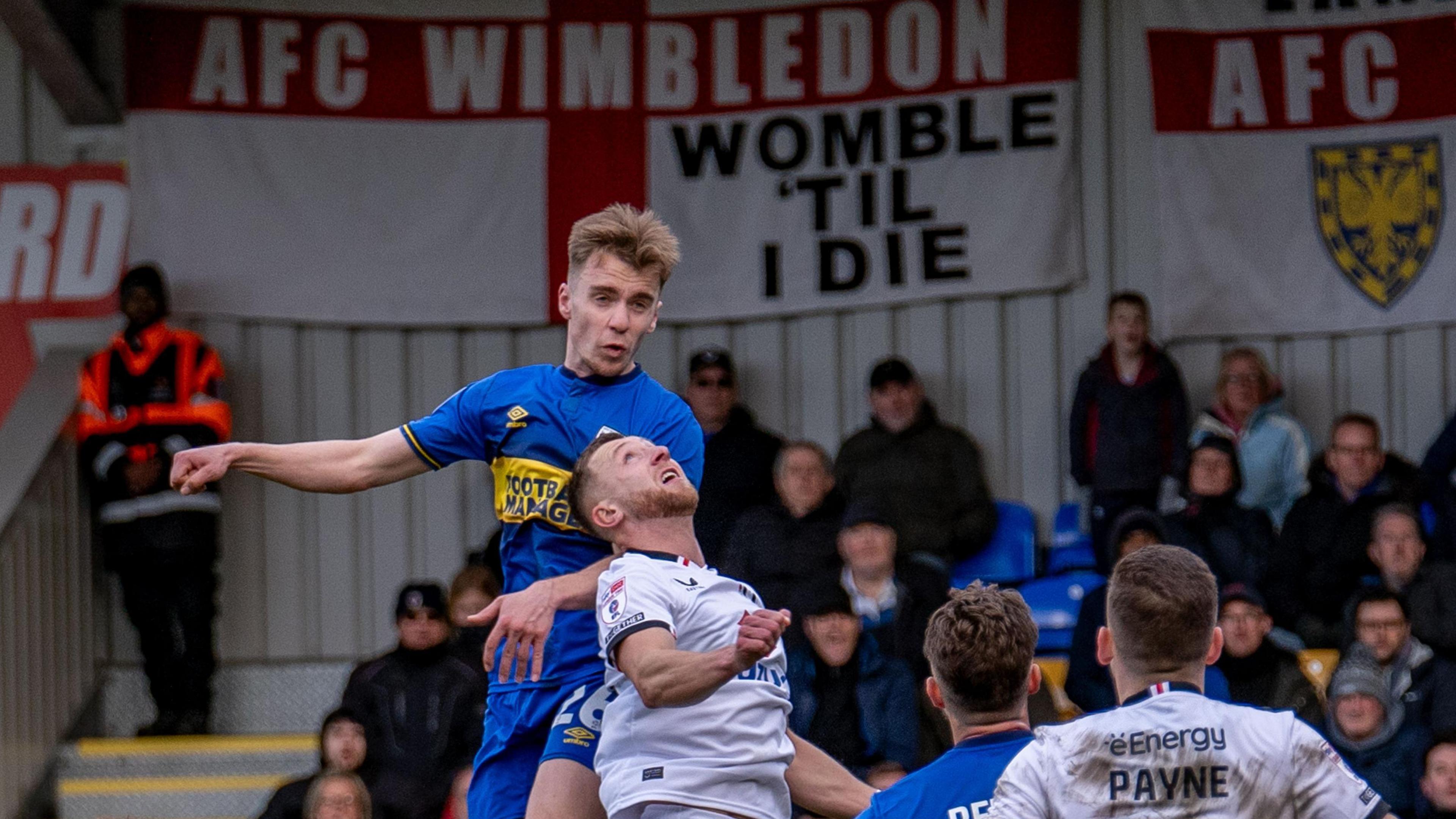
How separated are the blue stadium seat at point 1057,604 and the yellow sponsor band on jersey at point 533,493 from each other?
4.46 m

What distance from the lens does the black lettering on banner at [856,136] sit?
30.4ft

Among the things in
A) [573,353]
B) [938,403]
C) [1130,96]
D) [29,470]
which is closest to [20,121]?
[29,470]

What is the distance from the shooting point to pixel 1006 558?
8695 mm

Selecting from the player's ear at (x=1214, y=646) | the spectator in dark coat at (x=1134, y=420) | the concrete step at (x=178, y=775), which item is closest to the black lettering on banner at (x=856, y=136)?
the spectator in dark coat at (x=1134, y=420)

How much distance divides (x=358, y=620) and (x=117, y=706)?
1.24 meters

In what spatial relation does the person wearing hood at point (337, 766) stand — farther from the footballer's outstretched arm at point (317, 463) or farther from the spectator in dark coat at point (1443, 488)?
the spectator in dark coat at point (1443, 488)

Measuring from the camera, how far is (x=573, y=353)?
3.91 m

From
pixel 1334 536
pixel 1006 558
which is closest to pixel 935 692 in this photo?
pixel 1334 536

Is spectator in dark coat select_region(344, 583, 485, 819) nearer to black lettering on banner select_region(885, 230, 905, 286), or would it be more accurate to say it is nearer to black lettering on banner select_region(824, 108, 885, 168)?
black lettering on banner select_region(885, 230, 905, 286)

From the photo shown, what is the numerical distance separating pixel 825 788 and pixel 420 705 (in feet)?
13.2

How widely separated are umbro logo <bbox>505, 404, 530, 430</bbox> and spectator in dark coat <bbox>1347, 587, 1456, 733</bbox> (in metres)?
4.22

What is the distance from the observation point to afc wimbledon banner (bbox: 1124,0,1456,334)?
28.5 ft

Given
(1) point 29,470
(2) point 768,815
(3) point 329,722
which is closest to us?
(2) point 768,815

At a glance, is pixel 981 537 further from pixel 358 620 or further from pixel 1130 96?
pixel 358 620
